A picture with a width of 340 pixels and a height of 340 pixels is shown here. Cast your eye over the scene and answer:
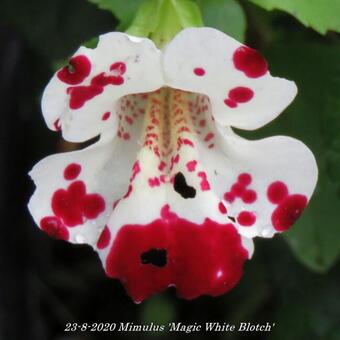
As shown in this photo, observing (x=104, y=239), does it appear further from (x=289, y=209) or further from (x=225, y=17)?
(x=225, y=17)

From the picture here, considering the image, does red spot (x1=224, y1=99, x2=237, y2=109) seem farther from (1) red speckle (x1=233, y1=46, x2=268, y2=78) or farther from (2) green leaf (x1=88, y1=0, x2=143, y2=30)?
(2) green leaf (x1=88, y1=0, x2=143, y2=30)

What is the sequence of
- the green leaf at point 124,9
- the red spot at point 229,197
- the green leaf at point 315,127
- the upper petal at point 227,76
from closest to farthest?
1. the upper petal at point 227,76
2. the red spot at point 229,197
3. the green leaf at point 124,9
4. the green leaf at point 315,127

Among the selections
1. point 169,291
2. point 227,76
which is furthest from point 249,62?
point 169,291

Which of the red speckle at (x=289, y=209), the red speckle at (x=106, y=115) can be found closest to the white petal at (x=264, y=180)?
the red speckle at (x=289, y=209)

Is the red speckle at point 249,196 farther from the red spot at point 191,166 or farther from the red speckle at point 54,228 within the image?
the red speckle at point 54,228

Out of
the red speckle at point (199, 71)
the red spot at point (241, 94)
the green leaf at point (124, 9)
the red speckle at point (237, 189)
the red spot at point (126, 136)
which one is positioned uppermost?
the red speckle at point (199, 71)

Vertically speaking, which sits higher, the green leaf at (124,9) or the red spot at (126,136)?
the green leaf at (124,9)

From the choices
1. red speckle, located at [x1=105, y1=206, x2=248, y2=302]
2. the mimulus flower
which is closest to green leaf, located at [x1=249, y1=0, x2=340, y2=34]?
the mimulus flower
